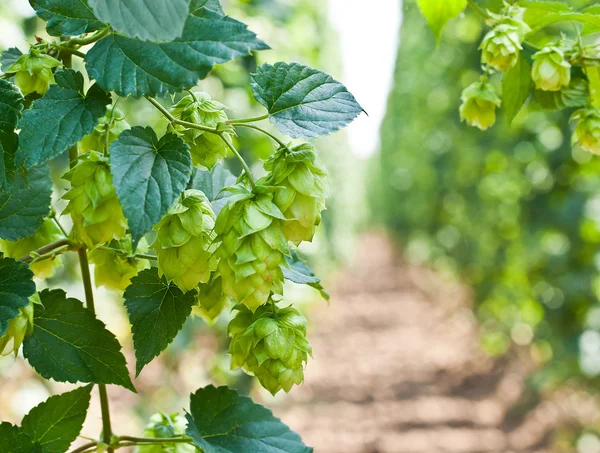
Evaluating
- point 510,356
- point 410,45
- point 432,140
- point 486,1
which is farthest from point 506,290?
point 410,45

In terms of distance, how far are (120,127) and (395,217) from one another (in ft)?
45.8

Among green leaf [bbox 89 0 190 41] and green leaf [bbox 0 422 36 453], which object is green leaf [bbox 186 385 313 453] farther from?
green leaf [bbox 89 0 190 41]

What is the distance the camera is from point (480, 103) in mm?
1201

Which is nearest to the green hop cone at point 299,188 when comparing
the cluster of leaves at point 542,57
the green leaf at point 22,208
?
the green leaf at point 22,208

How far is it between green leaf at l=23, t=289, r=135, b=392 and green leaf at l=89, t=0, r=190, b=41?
362 mm

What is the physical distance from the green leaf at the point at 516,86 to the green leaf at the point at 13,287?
0.81m

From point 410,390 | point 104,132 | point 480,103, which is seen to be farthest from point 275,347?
point 410,390

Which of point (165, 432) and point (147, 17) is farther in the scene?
point (165, 432)

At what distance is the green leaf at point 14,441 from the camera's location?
0.68m

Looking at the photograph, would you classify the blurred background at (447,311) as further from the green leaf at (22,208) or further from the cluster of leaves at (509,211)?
the green leaf at (22,208)

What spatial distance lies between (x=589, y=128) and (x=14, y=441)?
97 cm

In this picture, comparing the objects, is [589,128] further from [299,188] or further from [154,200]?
[154,200]

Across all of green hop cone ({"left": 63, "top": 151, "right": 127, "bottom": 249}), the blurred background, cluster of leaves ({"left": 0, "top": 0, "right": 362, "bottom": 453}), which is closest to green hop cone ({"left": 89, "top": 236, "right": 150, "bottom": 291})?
cluster of leaves ({"left": 0, "top": 0, "right": 362, "bottom": 453})

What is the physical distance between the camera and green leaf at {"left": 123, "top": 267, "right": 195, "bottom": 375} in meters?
0.71
